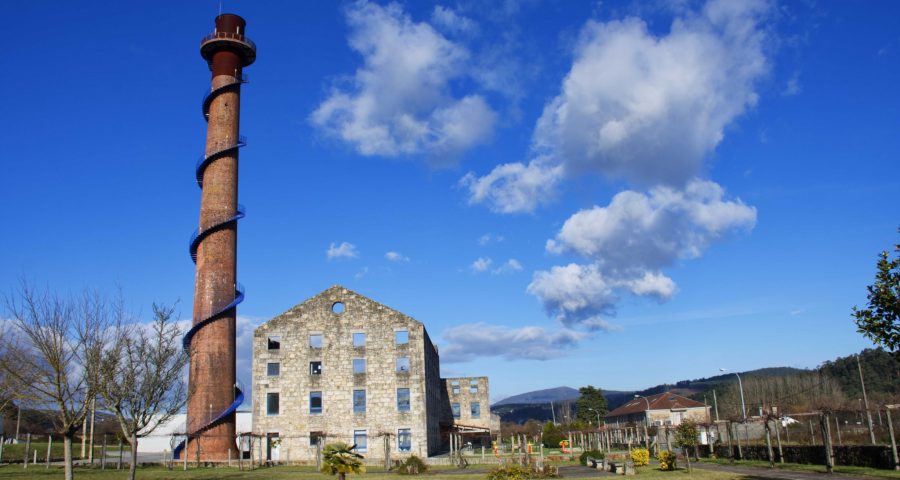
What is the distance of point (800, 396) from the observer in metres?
86.8

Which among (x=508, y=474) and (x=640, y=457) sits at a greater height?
(x=508, y=474)

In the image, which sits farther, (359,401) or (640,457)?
(359,401)

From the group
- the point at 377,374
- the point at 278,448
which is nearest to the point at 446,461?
the point at 377,374

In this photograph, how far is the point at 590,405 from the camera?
95.4m

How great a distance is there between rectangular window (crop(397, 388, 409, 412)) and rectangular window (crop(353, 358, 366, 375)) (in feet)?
9.20

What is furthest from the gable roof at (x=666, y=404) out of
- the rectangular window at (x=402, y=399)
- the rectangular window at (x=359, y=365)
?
the rectangular window at (x=359, y=365)

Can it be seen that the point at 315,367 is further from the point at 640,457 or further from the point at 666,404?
the point at 666,404

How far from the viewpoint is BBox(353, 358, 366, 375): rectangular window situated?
44188mm

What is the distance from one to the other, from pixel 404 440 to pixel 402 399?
263 cm

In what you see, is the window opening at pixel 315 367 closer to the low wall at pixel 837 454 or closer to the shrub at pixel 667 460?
the shrub at pixel 667 460

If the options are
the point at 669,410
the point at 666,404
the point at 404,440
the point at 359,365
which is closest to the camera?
the point at 404,440

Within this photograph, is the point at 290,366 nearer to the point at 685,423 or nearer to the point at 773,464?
the point at 685,423

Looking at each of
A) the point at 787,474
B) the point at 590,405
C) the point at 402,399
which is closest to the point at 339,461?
the point at 787,474

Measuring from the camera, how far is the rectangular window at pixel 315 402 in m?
43.5
